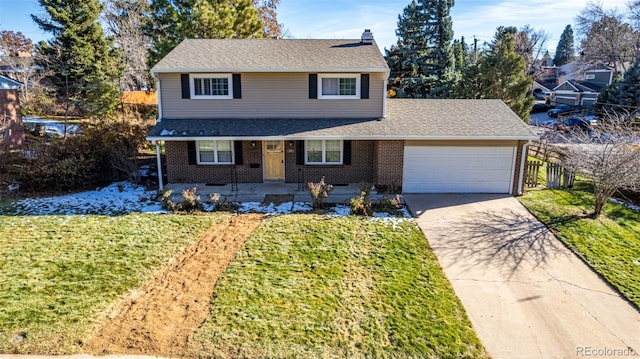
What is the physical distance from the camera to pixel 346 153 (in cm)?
1573

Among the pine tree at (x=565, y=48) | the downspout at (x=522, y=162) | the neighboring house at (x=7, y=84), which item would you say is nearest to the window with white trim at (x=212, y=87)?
the downspout at (x=522, y=162)

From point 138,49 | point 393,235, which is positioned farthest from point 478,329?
point 138,49

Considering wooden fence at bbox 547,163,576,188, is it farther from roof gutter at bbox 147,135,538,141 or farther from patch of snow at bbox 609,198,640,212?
roof gutter at bbox 147,135,538,141

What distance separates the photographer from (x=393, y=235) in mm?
11148

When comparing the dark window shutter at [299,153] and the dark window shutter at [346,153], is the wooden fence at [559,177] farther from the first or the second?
the dark window shutter at [299,153]

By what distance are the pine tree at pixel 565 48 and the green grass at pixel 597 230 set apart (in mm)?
79464

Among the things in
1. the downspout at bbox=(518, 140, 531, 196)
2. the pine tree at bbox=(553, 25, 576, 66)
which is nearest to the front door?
the downspout at bbox=(518, 140, 531, 196)

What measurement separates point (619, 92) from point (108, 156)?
1555 inches

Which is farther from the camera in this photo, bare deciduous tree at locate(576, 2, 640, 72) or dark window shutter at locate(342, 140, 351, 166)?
bare deciduous tree at locate(576, 2, 640, 72)

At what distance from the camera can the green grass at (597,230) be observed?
9.34m

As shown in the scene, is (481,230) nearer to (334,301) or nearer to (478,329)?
(478,329)

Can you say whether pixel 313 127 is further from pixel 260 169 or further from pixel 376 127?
pixel 260 169

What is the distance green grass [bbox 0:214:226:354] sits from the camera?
6.91 metres

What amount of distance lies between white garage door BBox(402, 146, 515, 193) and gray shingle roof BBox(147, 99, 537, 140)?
0.61 m
